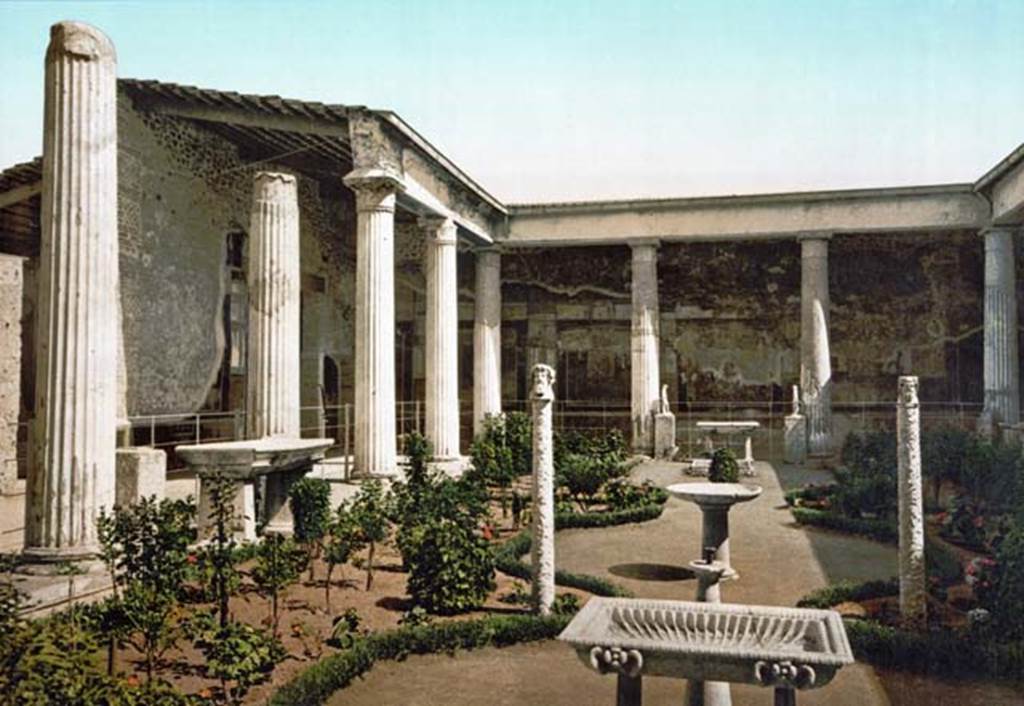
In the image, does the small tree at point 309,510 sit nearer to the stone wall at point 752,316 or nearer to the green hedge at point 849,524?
the green hedge at point 849,524

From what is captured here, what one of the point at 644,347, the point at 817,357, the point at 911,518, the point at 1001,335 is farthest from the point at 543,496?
the point at 1001,335

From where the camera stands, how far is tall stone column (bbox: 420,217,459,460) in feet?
44.5

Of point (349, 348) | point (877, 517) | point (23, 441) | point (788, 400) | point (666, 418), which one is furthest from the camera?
point (788, 400)

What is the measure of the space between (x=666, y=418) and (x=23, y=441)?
10939 millimetres

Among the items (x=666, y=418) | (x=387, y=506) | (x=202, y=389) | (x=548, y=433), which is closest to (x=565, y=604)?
(x=548, y=433)

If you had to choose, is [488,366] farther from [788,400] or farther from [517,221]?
[788,400]

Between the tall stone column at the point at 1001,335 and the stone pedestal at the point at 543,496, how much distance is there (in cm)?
1146

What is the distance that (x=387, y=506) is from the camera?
8125 millimetres

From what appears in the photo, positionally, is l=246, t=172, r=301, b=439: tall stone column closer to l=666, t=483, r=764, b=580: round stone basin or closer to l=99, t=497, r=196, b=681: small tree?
l=99, t=497, r=196, b=681: small tree

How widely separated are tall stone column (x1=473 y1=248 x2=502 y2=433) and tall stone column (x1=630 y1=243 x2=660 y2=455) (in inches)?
108

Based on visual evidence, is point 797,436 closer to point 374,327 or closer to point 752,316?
point 752,316

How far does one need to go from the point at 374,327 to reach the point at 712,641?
25.2ft

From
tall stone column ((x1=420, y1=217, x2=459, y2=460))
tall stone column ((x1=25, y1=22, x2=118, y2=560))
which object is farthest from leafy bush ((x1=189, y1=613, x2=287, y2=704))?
tall stone column ((x1=420, y1=217, x2=459, y2=460))

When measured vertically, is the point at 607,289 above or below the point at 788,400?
above
